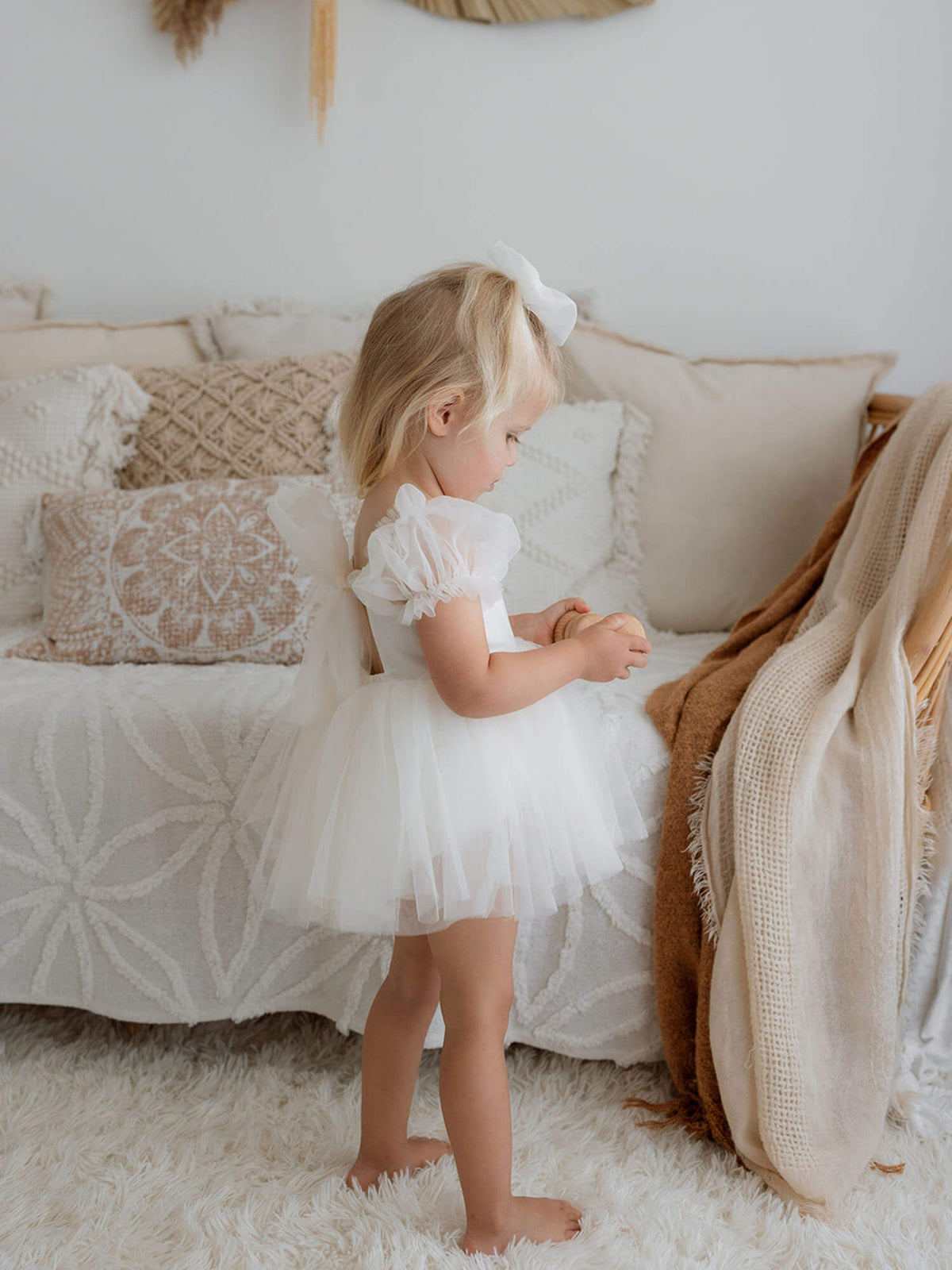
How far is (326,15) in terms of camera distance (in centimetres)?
188

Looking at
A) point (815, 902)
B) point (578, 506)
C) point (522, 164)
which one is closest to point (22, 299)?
point (522, 164)

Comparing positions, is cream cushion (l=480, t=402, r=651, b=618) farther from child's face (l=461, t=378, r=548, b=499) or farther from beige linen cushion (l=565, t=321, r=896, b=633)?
child's face (l=461, t=378, r=548, b=499)

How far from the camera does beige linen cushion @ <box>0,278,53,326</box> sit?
1905mm

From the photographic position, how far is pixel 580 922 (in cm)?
116

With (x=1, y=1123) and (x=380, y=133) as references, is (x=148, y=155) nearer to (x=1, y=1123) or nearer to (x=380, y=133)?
(x=380, y=133)

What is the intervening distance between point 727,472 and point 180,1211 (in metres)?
1.27

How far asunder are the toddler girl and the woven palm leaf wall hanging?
1.24m

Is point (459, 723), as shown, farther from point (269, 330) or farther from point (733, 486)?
point (269, 330)

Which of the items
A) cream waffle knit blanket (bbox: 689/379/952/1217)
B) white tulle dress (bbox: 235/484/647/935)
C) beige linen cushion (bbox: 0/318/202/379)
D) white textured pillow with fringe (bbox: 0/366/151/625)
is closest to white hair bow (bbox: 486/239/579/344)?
white tulle dress (bbox: 235/484/647/935)

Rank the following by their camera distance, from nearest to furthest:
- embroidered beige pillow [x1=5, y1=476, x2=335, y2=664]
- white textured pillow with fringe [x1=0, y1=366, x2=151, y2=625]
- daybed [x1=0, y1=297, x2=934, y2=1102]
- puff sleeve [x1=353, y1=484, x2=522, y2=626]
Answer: puff sleeve [x1=353, y1=484, x2=522, y2=626]
daybed [x1=0, y1=297, x2=934, y2=1102]
embroidered beige pillow [x1=5, y1=476, x2=335, y2=664]
white textured pillow with fringe [x1=0, y1=366, x2=151, y2=625]

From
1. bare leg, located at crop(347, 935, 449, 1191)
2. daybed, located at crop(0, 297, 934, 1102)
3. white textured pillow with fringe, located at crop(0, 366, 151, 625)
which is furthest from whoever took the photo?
white textured pillow with fringe, located at crop(0, 366, 151, 625)

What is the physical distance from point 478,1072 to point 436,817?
0.23 m

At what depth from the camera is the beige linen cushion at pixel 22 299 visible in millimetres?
1905

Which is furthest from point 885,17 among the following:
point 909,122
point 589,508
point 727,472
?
point 589,508
